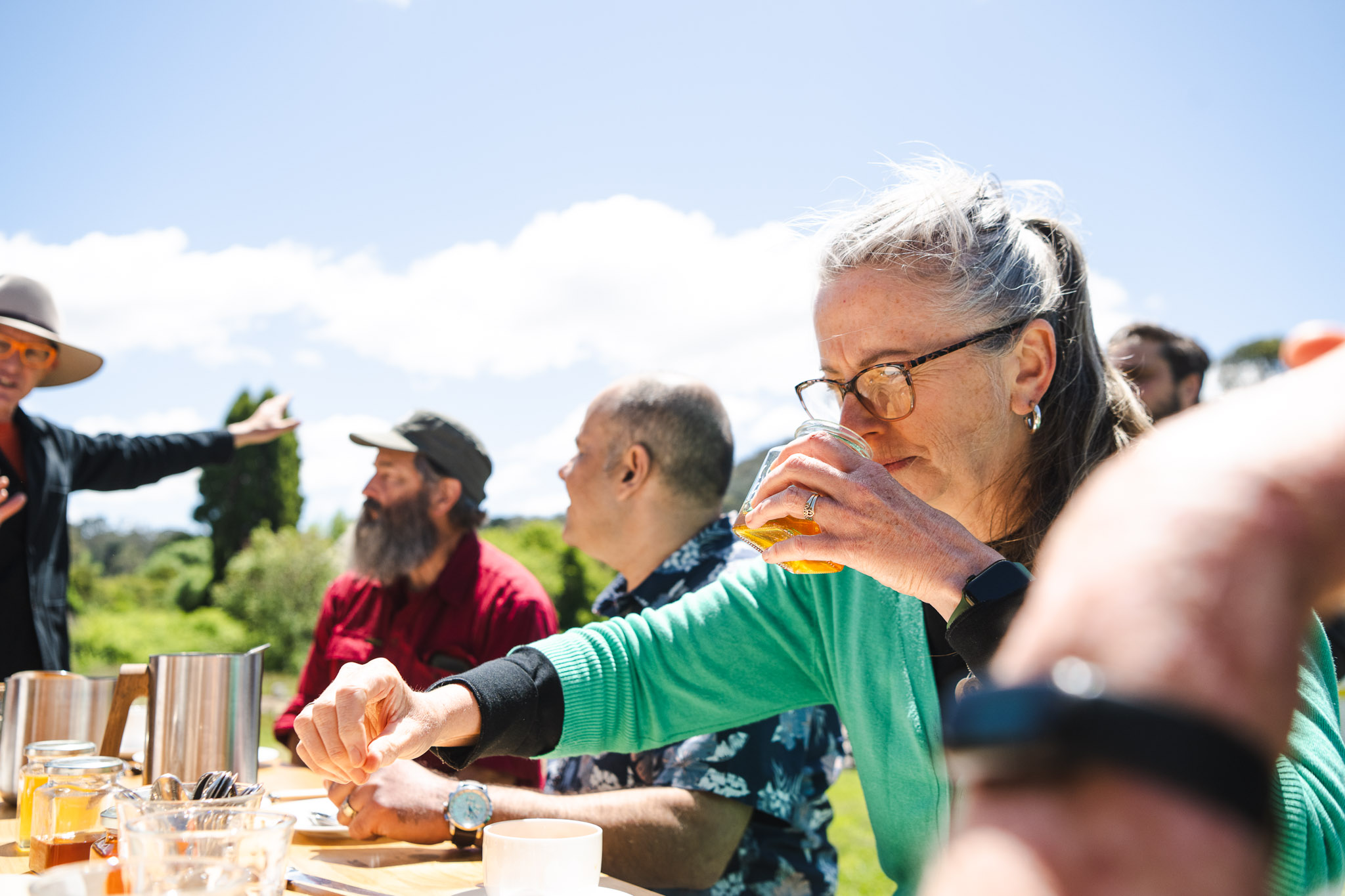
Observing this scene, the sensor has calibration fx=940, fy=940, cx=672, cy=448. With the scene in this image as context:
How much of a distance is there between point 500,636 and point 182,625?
18.7 metres

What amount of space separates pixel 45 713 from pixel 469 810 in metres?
1.25

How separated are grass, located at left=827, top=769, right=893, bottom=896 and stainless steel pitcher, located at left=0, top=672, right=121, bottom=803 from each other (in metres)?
3.71

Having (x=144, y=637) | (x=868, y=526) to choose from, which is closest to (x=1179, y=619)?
(x=868, y=526)

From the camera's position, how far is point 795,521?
1.65 meters

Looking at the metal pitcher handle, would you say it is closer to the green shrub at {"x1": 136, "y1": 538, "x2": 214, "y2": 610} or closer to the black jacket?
the black jacket

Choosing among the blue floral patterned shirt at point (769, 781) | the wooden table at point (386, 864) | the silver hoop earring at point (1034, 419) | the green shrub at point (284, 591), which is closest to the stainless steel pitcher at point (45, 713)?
the wooden table at point (386, 864)

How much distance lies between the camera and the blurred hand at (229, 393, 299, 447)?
566cm

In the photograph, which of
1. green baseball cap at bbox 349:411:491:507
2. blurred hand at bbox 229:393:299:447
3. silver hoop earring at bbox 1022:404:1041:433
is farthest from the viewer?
blurred hand at bbox 229:393:299:447

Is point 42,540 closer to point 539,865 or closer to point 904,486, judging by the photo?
point 539,865

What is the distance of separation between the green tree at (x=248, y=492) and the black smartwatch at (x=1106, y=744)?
28.4 meters

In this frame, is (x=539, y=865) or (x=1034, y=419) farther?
(x=1034, y=419)

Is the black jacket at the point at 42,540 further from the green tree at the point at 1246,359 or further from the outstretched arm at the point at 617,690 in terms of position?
the green tree at the point at 1246,359

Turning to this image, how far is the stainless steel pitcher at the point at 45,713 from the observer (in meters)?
2.35

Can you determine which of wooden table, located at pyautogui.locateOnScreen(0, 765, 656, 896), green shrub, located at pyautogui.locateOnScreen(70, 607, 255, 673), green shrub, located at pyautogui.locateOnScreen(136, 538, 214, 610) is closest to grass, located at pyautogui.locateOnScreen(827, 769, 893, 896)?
wooden table, located at pyautogui.locateOnScreen(0, 765, 656, 896)
